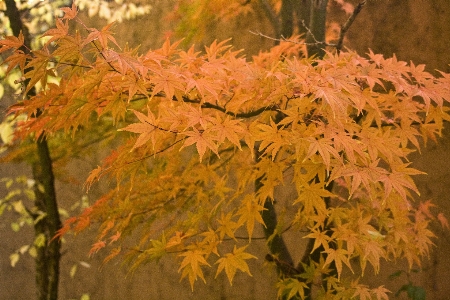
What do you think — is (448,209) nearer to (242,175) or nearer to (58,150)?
(242,175)

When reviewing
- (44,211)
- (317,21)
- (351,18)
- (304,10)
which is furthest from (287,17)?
(44,211)

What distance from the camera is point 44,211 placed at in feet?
9.43

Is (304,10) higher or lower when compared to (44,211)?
higher

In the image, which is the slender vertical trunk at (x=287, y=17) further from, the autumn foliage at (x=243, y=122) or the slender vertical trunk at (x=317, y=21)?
the autumn foliage at (x=243, y=122)

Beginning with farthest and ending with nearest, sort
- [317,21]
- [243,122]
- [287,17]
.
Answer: [287,17]
[317,21]
[243,122]

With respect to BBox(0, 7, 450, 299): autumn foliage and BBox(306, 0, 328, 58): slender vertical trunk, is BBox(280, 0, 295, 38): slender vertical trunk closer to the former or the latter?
BBox(306, 0, 328, 58): slender vertical trunk

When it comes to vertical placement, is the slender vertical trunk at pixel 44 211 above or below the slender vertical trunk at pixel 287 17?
below

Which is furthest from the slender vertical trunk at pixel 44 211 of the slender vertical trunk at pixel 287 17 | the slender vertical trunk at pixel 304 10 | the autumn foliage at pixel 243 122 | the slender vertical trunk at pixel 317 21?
the slender vertical trunk at pixel 304 10

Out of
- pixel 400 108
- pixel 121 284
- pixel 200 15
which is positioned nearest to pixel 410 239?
pixel 400 108

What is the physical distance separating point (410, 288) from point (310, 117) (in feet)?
6.35

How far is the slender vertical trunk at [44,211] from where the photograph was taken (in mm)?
2374

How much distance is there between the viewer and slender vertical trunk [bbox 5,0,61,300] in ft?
7.79

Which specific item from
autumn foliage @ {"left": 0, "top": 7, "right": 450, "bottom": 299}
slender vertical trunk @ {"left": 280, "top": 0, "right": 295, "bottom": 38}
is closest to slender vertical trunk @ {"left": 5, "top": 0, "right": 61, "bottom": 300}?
autumn foliage @ {"left": 0, "top": 7, "right": 450, "bottom": 299}

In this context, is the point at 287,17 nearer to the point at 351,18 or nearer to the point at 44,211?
the point at 351,18
